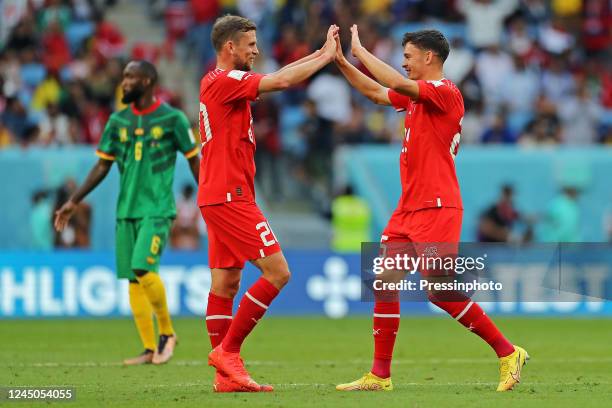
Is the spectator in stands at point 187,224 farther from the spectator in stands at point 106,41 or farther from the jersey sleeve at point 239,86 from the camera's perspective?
the jersey sleeve at point 239,86

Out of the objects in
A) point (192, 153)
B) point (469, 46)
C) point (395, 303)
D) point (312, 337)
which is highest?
point (469, 46)

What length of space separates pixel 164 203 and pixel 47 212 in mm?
8657

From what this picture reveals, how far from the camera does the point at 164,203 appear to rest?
12.7 m

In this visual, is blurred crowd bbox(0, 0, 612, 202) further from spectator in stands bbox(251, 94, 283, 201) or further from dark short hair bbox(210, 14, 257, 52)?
dark short hair bbox(210, 14, 257, 52)

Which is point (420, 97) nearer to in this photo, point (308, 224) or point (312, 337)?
point (312, 337)

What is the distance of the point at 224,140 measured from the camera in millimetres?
10031

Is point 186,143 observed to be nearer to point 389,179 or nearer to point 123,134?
point 123,134

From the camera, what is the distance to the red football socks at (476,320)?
32.2 ft

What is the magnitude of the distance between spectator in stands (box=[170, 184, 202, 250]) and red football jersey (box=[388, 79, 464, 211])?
11.3 m

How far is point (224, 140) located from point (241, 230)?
646 mm

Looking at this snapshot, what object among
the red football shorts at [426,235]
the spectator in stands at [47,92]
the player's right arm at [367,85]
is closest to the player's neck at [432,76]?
the player's right arm at [367,85]

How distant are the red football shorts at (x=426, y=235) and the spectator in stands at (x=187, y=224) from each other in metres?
11.3

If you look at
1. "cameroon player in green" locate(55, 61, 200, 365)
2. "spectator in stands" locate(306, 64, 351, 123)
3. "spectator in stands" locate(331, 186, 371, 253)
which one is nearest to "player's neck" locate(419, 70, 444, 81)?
"cameroon player in green" locate(55, 61, 200, 365)

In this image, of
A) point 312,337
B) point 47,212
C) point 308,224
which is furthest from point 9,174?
point 312,337
